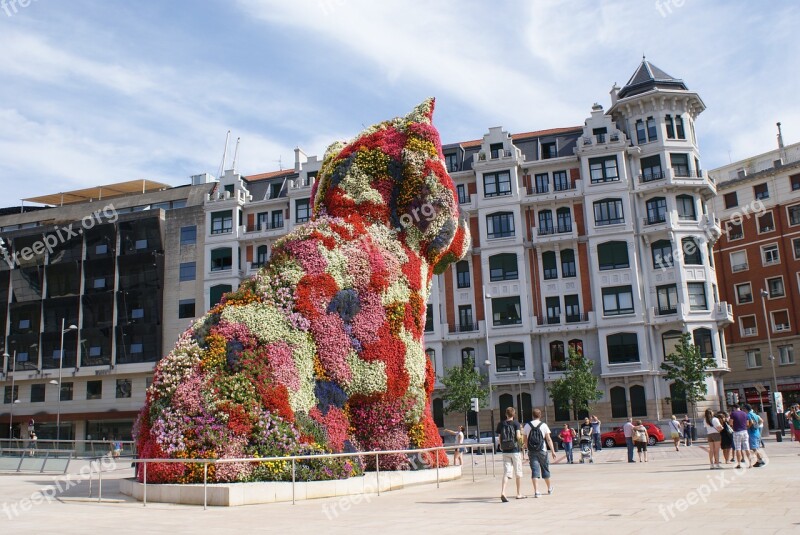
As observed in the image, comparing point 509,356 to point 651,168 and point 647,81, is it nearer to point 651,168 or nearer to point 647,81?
point 651,168

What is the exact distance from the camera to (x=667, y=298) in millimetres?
50219

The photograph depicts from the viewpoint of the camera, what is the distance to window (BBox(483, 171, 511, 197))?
177 feet

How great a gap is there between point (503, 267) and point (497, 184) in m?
6.42

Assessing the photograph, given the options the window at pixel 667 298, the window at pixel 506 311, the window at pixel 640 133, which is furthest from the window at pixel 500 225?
the window at pixel 667 298

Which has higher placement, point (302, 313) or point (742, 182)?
point (742, 182)

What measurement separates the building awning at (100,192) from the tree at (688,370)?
46.8 metres

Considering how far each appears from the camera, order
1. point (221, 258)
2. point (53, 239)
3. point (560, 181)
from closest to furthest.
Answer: point (560, 181), point (221, 258), point (53, 239)

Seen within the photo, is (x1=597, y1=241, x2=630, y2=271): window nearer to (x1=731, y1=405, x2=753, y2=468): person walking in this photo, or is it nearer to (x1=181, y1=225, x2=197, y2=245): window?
(x1=731, y1=405, x2=753, y2=468): person walking

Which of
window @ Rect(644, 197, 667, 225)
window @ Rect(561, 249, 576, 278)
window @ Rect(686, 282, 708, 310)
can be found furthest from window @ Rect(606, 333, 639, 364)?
window @ Rect(644, 197, 667, 225)

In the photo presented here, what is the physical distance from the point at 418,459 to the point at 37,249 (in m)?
54.2

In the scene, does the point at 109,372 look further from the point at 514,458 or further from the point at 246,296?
the point at 514,458

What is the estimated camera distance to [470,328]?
53.3 metres

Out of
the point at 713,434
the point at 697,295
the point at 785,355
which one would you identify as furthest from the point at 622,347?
the point at 713,434

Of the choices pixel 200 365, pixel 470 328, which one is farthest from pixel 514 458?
pixel 470 328
